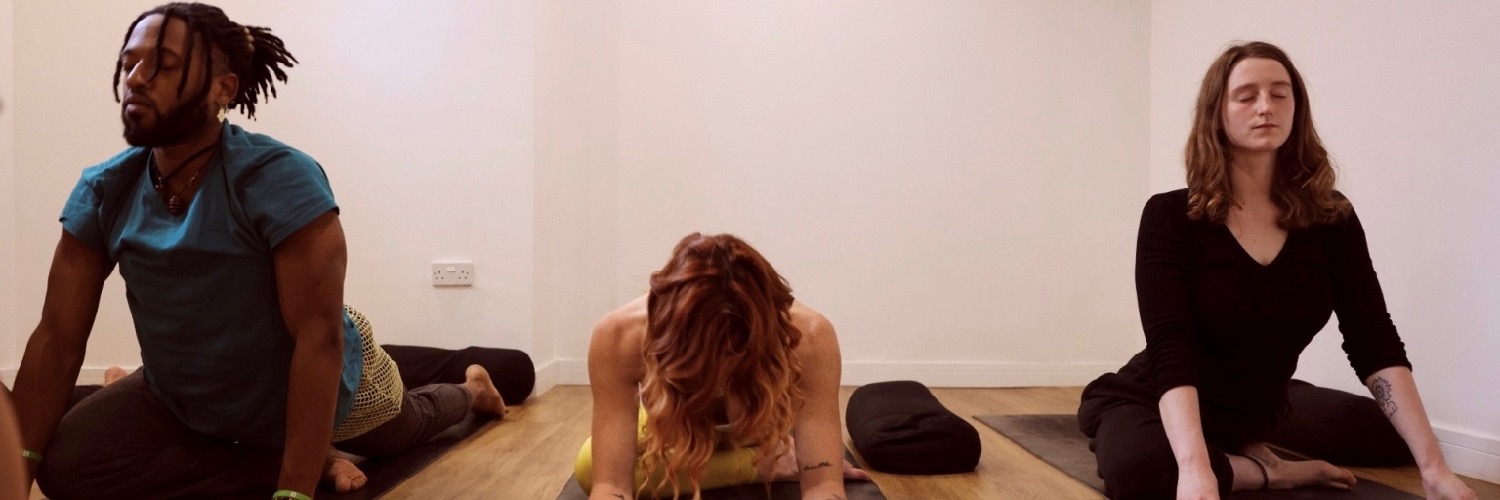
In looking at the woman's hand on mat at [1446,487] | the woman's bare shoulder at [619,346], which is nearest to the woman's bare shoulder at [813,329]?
the woman's bare shoulder at [619,346]

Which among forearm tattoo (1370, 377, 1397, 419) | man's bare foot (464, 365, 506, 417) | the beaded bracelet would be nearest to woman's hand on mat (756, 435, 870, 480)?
the beaded bracelet

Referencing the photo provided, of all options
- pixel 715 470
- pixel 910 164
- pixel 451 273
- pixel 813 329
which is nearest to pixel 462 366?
pixel 451 273

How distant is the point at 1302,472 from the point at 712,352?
154 centimetres

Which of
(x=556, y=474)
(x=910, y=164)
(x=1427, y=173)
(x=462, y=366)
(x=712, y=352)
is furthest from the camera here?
(x=910, y=164)

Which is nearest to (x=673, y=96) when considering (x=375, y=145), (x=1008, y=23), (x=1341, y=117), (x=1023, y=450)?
(x=375, y=145)

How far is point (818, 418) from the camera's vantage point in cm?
179

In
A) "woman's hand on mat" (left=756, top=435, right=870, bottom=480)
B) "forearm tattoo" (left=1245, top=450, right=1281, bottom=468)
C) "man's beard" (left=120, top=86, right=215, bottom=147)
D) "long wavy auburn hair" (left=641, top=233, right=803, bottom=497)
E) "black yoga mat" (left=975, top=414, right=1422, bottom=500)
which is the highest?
"man's beard" (left=120, top=86, right=215, bottom=147)

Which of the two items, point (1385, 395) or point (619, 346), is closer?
point (619, 346)

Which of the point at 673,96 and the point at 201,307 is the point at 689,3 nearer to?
the point at 673,96

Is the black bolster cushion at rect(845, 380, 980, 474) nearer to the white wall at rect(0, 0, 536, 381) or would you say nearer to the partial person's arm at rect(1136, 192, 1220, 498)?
the partial person's arm at rect(1136, 192, 1220, 498)

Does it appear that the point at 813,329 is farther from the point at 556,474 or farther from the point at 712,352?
the point at 556,474

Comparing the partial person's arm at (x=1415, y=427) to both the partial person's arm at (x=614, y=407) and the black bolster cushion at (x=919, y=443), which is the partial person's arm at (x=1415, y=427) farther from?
the partial person's arm at (x=614, y=407)

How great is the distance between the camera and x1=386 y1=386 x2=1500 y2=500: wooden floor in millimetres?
2266

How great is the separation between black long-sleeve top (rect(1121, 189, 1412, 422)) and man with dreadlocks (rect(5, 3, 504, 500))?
1681 millimetres
